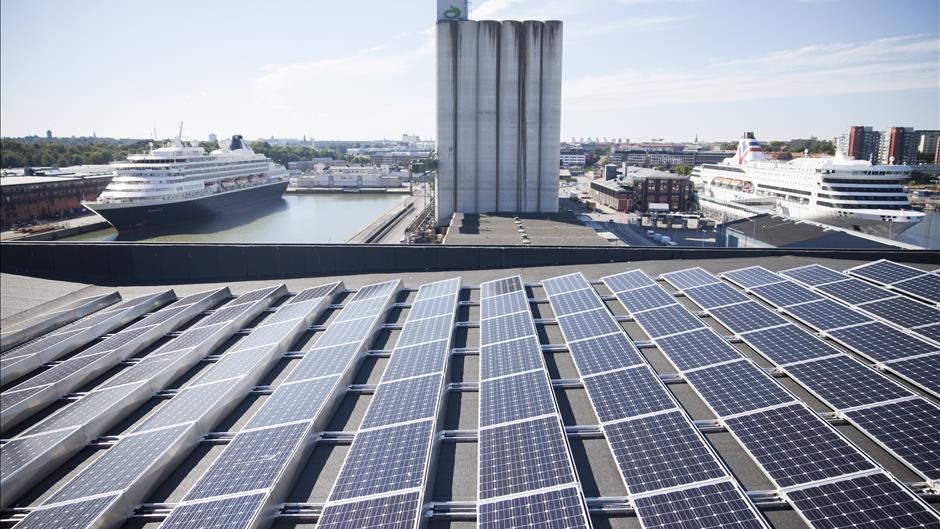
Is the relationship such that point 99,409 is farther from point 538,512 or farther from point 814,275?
point 814,275

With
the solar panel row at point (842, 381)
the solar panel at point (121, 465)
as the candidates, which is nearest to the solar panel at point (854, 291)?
the solar panel row at point (842, 381)

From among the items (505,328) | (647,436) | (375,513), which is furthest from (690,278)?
(375,513)

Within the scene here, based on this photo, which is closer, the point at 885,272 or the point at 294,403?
the point at 294,403

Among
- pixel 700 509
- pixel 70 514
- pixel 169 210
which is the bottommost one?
pixel 169 210

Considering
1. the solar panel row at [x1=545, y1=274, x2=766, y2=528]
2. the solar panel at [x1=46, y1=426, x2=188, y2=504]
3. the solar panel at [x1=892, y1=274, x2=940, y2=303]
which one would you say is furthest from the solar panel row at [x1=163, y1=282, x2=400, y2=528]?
the solar panel at [x1=892, y1=274, x2=940, y2=303]

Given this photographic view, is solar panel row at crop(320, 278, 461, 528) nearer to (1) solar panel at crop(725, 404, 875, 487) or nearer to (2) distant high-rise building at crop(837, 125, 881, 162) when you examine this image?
(1) solar panel at crop(725, 404, 875, 487)

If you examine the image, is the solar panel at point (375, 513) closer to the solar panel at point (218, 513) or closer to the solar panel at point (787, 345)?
the solar panel at point (218, 513)


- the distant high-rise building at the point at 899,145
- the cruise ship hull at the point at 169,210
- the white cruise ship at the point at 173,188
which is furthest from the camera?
the distant high-rise building at the point at 899,145
